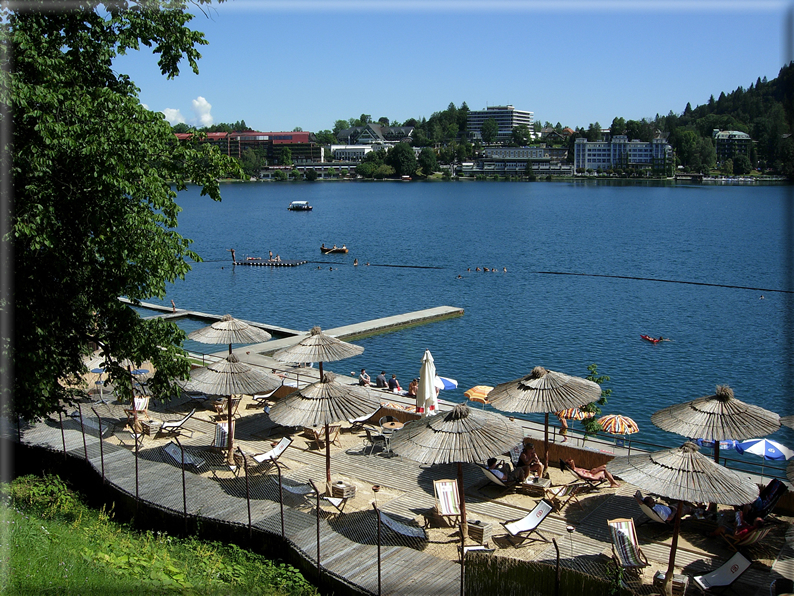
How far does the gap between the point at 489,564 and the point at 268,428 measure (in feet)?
33.5

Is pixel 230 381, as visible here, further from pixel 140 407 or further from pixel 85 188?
pixel 85 188

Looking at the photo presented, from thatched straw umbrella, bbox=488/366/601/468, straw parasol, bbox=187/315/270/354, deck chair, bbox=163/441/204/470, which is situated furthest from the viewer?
straw parasol, bbox=187/315/270/354

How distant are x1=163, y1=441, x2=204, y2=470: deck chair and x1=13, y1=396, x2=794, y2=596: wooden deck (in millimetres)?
154

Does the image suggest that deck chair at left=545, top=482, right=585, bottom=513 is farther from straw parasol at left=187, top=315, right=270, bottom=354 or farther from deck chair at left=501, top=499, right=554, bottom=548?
straw parasol at left=187, top=315, right=270, bottom=354

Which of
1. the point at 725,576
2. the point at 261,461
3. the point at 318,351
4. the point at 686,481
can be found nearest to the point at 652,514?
the point at 725,576

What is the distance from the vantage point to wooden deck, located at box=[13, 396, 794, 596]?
10352 mm

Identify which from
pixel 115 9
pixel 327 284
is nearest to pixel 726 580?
pixel 115 9

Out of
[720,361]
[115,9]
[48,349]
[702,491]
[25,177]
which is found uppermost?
[115,9]

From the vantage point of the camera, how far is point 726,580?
10.1 m

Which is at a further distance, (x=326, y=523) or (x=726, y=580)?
(x=326, y=523)

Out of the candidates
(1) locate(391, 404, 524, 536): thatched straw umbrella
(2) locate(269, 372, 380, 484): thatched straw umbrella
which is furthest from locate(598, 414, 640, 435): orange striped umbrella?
(2) locate(269, 372, 380, 484): thatched straw umbrella

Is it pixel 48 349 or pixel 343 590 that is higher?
pixel 48 349

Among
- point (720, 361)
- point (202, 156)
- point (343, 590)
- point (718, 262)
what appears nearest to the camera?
point (343, 590)

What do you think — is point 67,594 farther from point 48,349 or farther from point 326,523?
point 48,349
